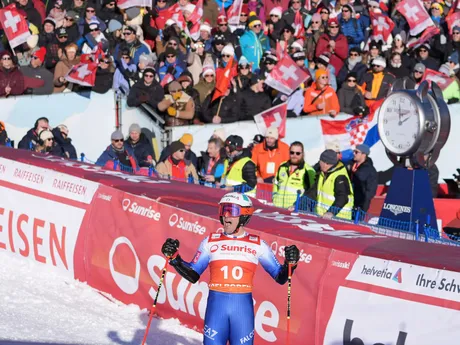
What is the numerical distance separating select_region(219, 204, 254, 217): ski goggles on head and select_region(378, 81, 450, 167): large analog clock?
2830mm

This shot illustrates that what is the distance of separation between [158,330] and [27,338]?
134cm

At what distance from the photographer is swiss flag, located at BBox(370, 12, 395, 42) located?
18828 mm

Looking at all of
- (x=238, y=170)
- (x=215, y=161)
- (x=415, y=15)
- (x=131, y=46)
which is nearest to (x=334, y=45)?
(x=415, y=15)

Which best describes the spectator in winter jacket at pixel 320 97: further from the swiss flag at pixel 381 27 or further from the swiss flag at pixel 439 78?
the swiss flag at pixel 381 27

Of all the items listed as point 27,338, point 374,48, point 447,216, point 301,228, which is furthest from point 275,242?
point 374,48

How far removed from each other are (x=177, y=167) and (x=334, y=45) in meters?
6.18

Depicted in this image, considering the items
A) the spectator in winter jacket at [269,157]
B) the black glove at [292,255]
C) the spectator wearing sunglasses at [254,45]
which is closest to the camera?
the black glove at [292,255]

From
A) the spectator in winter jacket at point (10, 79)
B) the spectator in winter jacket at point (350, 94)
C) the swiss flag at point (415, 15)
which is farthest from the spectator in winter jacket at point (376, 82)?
the spectator in winter jacket at point (10, 79)

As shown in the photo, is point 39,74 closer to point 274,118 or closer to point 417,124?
point 274,118

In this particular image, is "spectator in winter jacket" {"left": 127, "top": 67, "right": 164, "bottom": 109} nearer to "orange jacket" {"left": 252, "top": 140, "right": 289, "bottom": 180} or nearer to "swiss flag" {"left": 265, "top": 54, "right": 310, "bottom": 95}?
"swiss flag" {"left": 265, "top": 54, "right": 310, "bottom": 95}

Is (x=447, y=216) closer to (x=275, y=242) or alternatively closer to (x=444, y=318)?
(x=275, y=242)

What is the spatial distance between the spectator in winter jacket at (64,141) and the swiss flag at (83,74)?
1499 millimetres

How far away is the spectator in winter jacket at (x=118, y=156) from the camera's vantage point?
13242 millimetres

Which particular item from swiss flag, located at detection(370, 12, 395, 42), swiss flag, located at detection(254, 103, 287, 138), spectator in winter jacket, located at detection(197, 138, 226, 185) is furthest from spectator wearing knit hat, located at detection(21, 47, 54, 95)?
swiss flag, located at detection(370, 12, 395, 42)
